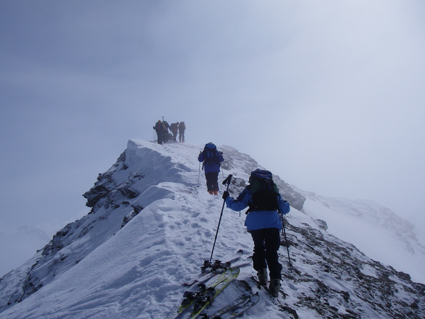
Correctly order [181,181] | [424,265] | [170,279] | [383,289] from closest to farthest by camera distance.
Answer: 1. [170,279]
2. [383,289]
3. [181,181]
4. [424,265]

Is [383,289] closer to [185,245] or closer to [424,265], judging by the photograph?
[185,245]

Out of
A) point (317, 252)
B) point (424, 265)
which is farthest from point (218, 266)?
point (424, 265)

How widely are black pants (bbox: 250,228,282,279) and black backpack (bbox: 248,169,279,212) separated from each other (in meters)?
0.47

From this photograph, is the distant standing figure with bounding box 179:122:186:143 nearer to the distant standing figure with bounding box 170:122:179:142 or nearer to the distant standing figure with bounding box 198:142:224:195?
the distant standing figure with bounding box 170:122:179:142

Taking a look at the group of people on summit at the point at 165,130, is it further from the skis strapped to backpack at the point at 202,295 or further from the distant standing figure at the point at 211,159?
the skis strapped to backpack at the point at 202,295

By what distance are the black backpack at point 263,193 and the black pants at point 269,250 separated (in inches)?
18.4

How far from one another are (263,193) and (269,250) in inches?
43.6

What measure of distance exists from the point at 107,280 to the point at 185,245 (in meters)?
1.98

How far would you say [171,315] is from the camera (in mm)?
3912

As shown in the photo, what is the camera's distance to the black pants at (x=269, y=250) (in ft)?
15.1

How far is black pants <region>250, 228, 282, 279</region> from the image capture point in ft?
15.1

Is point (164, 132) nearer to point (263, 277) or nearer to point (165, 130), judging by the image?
point (165, 130)

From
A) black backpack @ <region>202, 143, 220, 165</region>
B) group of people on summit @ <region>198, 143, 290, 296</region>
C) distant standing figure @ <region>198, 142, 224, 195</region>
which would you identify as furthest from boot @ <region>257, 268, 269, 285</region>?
black backpack @ <region>202, 143, 220, 165</region>

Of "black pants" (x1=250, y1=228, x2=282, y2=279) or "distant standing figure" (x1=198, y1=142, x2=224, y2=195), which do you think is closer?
"black pants" (x1=250, y1=228, x2=282, y2=279)
